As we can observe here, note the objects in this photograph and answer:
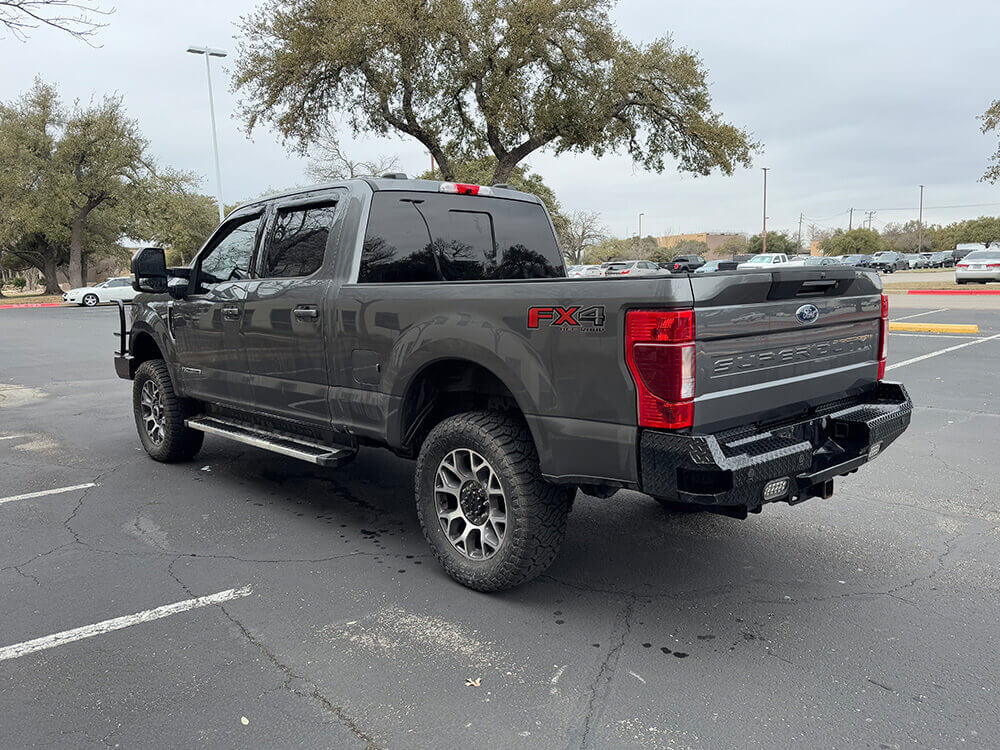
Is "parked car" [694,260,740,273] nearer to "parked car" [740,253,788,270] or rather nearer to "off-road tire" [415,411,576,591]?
"off-road tire" [415,411,576,591]

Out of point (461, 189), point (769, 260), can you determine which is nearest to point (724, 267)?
point (461, 189)

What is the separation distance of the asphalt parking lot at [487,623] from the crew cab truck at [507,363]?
495 millimetres

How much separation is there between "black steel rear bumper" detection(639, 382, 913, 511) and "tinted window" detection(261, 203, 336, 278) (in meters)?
2.55

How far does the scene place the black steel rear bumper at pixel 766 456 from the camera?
2.89m

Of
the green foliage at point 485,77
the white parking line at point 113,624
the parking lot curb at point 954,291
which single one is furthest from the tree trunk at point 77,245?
the white parking line at point 113,624

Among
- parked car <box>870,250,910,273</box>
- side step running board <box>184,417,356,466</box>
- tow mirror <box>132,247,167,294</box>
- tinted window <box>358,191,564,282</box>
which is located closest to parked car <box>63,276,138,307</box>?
tow mirror <box>132,247,167,294</box>

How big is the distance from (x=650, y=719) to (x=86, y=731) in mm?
2000

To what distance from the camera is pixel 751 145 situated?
25.0 metres

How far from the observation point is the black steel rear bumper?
2895 mm

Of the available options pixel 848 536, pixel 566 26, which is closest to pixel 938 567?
pixel 848 536

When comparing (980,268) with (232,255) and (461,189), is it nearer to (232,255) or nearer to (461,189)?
(461,189)

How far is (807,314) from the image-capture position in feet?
11.1

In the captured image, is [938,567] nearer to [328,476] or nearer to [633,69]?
[328,476]

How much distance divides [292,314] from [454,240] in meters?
1.12
